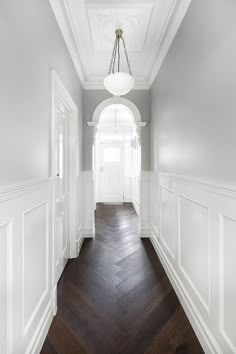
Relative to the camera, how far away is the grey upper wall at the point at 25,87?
963 mm

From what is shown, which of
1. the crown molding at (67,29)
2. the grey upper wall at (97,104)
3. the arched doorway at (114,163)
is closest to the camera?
the crown molding at (67,29)

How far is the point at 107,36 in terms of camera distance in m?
2.28

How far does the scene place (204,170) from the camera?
4.60 ft

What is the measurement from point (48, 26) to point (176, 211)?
1.93 meters

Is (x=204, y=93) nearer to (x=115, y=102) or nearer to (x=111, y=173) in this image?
(x=115, y=102)

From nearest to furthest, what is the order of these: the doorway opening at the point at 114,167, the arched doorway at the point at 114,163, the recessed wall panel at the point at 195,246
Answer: the recessed wall panel at the point at 195,246 < the arched doorway at the point at 114,163 < the doorway opening at the point at 114,167

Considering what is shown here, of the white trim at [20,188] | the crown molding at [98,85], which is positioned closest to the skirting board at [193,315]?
the white trim at [20,188]

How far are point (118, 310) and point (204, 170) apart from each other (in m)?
1.37

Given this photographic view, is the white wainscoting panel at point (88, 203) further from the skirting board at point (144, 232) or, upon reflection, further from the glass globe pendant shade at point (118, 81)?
the glass globe pendant shade at point (118, 81)

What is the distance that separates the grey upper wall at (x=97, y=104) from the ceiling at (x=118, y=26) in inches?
19.5

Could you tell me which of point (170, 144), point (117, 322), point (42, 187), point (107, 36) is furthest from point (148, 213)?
point (107, 36)

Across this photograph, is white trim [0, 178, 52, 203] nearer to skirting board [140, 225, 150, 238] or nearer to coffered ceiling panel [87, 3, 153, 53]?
coffered ceiling panel [87, 3, 153, 53]

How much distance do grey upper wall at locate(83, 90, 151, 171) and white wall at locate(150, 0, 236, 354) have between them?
118 cm

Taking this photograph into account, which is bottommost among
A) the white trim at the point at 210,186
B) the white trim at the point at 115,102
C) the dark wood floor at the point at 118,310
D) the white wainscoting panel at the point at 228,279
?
the dark wood floor at the point at 118,310
